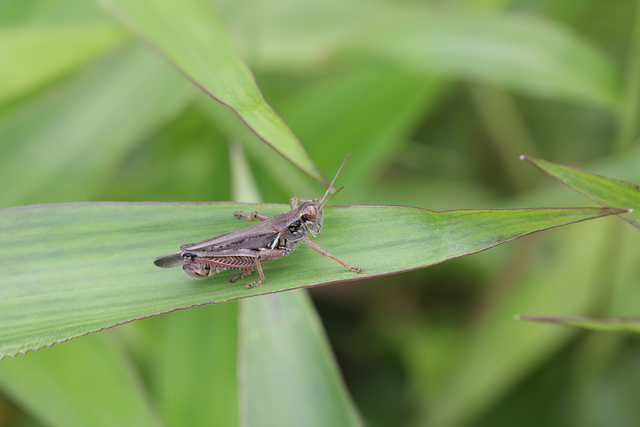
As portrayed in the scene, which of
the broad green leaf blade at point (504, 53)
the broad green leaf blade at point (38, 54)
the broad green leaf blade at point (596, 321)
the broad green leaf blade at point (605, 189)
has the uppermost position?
the broad green leaf blade at point (38, 54)

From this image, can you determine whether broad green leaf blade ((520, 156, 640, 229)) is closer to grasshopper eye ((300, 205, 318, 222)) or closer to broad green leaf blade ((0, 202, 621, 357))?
broad green leaf blade ((0, 202, 621, 357))

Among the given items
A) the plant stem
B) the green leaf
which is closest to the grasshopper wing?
the green leaf

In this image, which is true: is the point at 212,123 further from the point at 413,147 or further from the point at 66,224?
the point at 413,147

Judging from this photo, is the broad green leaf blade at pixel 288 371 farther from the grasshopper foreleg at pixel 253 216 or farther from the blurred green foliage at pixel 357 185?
the blurred green foliage at pixel 357 185

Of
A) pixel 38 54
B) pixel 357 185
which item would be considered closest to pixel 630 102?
pixel 357 185

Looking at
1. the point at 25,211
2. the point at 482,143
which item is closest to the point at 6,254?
the point at 25,211

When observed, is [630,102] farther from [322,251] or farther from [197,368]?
[197,368]

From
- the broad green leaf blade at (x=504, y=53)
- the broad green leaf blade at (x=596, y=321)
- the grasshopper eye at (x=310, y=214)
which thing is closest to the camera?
the broad green leaf blade at (x=596, y=321)

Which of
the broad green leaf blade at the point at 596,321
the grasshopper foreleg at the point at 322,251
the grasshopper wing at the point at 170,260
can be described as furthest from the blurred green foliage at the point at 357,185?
the broad green leaf blade at the point at 596,321
